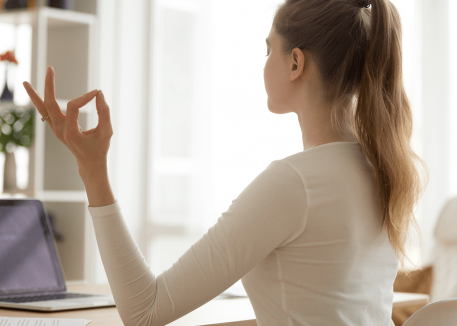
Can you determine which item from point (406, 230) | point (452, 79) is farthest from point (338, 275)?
point (452, 79)

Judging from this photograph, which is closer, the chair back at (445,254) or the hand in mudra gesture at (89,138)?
the hand in mudra gesture at (89,138)

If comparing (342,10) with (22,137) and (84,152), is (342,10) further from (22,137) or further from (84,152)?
(22,137)

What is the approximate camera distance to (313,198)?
3.03 feet

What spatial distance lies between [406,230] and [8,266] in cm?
92

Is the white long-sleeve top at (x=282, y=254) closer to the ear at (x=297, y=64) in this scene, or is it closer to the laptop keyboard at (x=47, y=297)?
the ear at (x=297, y=64)

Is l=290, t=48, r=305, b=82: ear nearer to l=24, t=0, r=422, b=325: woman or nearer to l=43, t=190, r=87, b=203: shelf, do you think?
l=24, t=0, r=422, b=325: woman

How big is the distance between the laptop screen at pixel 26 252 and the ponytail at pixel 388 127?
85cm

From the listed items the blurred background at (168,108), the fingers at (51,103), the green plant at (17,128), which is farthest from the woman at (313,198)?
the green plant at (17,128)

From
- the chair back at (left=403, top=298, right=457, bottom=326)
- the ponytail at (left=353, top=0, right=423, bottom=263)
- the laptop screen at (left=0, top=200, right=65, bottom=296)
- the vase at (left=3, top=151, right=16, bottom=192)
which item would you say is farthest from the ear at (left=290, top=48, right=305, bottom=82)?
the vase at (left=3, top=151, right=16, bottom=192)

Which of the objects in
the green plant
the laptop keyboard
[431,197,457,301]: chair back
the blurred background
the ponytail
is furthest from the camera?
the blurred background

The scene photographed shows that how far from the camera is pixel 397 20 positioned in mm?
1062

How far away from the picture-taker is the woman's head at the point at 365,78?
1005 millimetres

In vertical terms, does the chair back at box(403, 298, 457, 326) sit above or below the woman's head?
below

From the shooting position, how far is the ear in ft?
3.44
